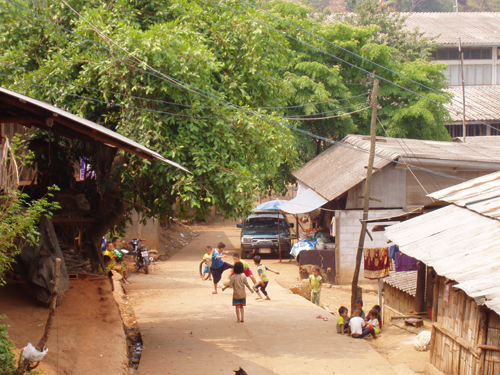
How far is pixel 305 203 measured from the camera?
17.9 m

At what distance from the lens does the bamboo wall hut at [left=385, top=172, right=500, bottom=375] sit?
19.6 feet

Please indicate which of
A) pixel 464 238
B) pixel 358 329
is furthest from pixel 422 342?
pixel 464 238

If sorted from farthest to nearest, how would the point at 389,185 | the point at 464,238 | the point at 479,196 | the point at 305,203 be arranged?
the point at 305,203 → the point at 389,185 → the point at 479,196 → the point at 464,238

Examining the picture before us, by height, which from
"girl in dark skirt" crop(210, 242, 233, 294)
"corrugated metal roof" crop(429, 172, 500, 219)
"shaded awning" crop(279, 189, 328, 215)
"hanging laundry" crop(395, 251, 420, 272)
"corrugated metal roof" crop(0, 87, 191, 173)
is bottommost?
"girl in dark skirt" crop(210, 242, 233, 294)

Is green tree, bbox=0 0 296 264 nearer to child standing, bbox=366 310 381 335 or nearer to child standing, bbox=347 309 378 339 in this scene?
child standing, bbox=347 309 378 339

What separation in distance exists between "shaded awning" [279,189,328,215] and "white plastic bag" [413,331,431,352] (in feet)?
26.0

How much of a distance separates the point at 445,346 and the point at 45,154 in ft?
26.3

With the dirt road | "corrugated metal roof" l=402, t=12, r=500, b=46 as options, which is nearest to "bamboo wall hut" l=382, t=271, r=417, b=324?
the dirt road

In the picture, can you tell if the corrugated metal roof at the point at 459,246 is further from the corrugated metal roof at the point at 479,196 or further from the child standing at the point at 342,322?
the child standing at the point at 342,322

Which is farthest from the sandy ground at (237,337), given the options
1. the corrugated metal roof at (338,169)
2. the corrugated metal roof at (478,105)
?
the corrugated metal roof at (478,105)

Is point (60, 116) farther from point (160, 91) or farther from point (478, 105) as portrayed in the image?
point (478, 105)

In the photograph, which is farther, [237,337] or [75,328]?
[237,337]

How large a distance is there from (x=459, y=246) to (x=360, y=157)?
38.1 ft

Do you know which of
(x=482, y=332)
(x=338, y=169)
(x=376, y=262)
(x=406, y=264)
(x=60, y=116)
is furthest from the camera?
(x=338, y=169)
